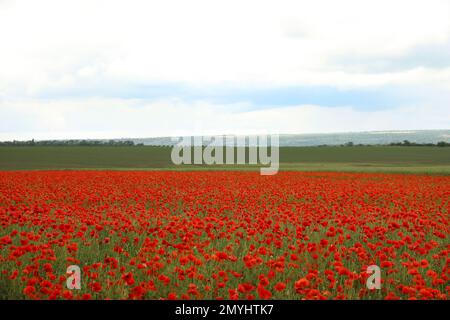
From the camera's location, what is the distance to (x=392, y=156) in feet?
235

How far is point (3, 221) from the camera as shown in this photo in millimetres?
9422

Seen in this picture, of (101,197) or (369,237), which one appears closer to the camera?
(369,237)

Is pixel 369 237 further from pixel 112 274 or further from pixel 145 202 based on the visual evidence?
pixel 145 202

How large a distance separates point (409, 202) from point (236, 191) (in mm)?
5690

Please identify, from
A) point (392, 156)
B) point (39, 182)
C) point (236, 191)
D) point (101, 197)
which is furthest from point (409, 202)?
point (392, 156)

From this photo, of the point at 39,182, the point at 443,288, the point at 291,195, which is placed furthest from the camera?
the point at 39,182

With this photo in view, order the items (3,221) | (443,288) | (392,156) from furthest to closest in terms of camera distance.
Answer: (392,156) → (3,221) → (443,288)

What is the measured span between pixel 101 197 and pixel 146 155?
6159cm

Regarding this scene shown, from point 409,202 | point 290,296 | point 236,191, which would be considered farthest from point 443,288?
point 236,191
